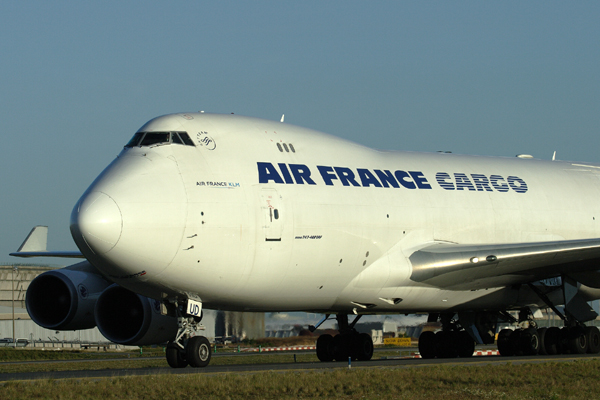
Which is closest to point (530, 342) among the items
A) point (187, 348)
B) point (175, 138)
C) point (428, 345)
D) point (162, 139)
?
point (428, 345)

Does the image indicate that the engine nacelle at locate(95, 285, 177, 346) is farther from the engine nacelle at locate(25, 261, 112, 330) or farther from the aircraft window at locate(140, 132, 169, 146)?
the aircraft window at locate(140, 132, 169, 146)

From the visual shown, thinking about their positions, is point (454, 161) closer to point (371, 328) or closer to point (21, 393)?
point (21, 393)

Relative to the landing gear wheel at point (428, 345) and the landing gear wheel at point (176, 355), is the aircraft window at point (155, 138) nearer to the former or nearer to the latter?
the landing gear wheel at point (176, 355)

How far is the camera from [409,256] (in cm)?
2017

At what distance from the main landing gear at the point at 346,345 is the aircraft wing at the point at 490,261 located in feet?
12.2

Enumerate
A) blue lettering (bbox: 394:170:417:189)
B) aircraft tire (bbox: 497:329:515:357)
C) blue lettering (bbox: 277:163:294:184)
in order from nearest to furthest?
1. blue lettering (bbox: 277:163:294:184)
2. blue lettering (bbox: 394:170:417:189)
3. aircraft tire (bbox: 497:329:515:357)

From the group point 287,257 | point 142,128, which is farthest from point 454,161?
point 142,128

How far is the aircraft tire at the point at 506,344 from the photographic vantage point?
2364 cm

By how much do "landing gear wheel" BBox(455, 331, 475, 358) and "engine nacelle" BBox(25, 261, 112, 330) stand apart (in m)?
10.8

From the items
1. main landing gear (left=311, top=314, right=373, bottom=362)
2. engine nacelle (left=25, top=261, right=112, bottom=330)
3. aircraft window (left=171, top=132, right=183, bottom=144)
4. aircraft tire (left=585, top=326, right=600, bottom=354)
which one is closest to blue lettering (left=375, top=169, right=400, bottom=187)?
main landing gear (left=311, top=314, right=373, bottom=362)

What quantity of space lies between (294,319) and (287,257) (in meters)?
29.8

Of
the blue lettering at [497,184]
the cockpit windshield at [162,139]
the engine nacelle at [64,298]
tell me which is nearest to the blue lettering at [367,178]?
the blue lettering at [497,184]

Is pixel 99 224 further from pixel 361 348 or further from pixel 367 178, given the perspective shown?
pixel 361 348

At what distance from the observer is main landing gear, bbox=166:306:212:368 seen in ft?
54.4
